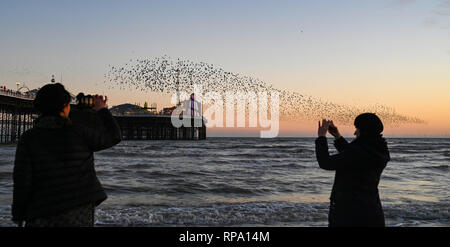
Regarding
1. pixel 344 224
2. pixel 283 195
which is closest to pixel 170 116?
pixel 283 195

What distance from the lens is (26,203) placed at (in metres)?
2.40

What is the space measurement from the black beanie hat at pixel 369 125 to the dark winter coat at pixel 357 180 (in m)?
0.07

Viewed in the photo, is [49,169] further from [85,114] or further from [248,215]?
[248,215]

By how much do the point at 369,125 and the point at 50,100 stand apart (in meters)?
2.39

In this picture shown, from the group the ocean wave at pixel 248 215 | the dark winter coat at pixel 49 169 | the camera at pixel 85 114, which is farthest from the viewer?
the ocean wave at pixel 248 215

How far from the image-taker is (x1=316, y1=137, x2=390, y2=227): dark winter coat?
2.92 meters

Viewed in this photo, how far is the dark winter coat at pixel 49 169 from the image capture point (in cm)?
238

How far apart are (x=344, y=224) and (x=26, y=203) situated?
7.61 feet

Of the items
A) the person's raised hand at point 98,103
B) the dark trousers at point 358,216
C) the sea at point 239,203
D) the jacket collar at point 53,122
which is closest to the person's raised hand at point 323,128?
the dark trousers at point 358,216

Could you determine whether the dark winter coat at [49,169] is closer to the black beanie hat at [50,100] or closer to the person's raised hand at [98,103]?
the black beanie hat at [50,100]

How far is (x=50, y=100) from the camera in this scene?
243 cm

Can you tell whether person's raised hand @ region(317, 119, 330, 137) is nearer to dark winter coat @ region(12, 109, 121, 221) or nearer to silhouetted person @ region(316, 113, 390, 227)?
silhouetted person @ region(316, 113, 390, 227)

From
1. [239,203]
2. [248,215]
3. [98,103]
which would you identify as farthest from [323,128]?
[239,203]

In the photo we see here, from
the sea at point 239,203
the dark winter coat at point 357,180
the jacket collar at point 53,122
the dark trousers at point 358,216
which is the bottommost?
the sea at point 239,203
